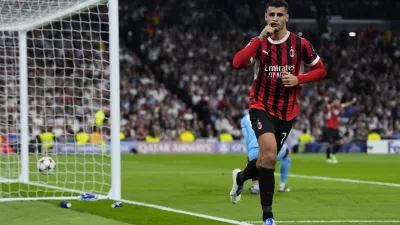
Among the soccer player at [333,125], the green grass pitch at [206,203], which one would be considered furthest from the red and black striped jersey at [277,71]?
the soccer player at [333,125]

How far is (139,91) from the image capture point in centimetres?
3522

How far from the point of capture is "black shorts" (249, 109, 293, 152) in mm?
7656

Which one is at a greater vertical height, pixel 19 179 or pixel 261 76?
pixel 261 76

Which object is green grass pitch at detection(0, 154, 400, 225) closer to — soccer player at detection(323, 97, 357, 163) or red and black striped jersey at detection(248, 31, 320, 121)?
red and black striped jersey at detection(248, 31, 320, 121)

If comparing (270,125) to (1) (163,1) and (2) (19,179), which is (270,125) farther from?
(1) (163,1)

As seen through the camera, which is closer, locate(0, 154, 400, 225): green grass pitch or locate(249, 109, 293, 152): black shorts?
locate(249, 109, 293, 152): black shorts

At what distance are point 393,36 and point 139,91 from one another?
15.1m

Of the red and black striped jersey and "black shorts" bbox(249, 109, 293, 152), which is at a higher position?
the red and black striped jersey

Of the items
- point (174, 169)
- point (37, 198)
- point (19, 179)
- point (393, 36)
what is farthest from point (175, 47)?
point (37, 198)

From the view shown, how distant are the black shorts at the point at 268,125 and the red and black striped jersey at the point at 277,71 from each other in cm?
5

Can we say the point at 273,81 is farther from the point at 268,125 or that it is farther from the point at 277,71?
the point at 268,125

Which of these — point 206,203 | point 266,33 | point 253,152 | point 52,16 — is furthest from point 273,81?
point 52,16

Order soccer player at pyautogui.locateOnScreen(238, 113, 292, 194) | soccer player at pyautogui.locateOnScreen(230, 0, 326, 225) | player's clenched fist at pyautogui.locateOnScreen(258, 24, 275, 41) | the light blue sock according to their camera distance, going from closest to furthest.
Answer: player's clenched fist at pyautogui.locateOnScreen(258, 24, 275, 41) → soccer player at pyautogui.locateOnScreen(230, 0, 326, 225) → soccer player at pyautogui.locateOnScreen(238, 113, 292, 194) → the light blue sock

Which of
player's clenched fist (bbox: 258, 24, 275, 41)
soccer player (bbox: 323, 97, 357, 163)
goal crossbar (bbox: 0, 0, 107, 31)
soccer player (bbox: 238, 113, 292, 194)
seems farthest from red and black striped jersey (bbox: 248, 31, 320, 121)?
soccer player (bbox: 323, 97, 357, 163)
